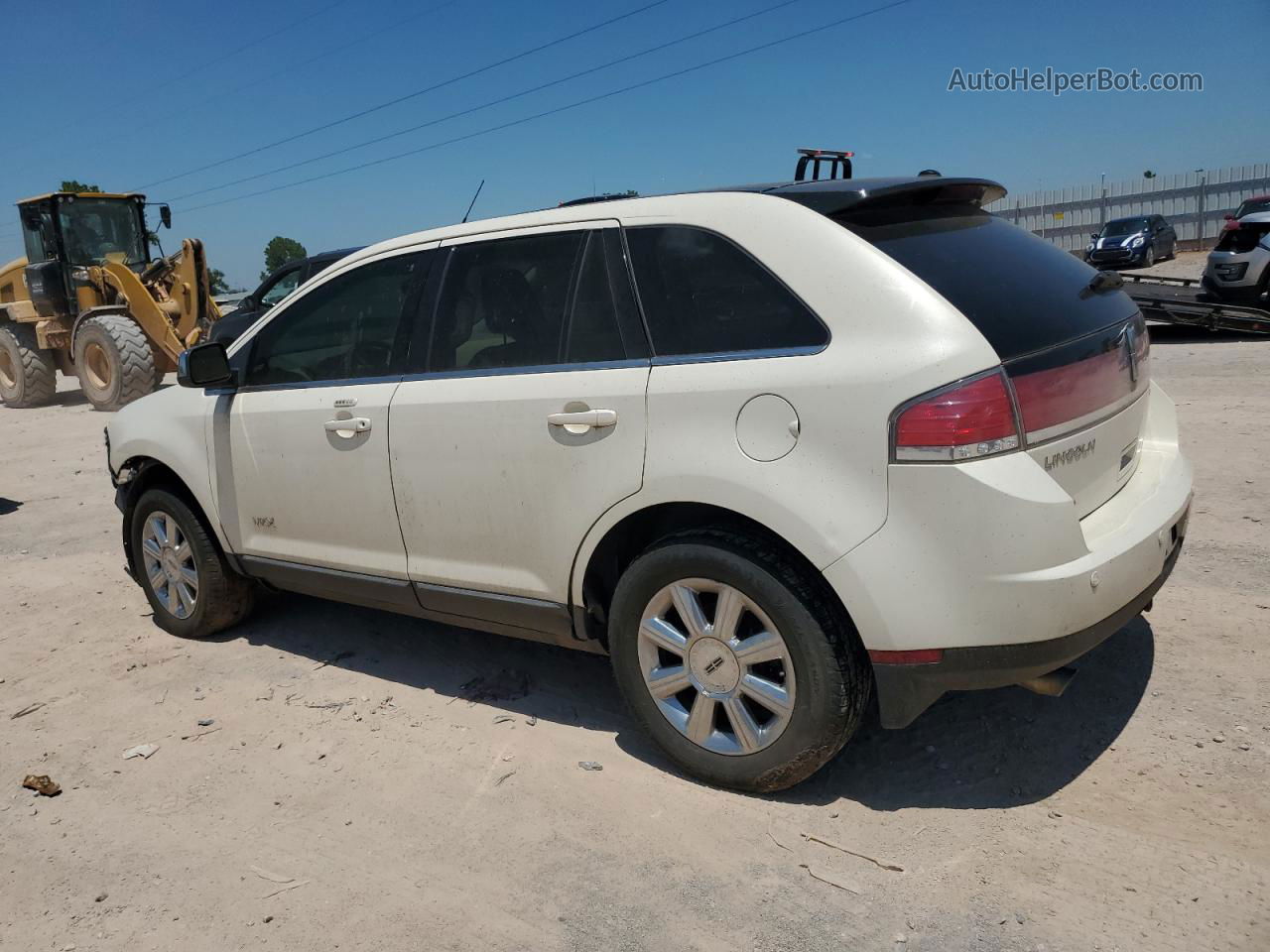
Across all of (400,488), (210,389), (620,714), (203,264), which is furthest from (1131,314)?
(203,264)

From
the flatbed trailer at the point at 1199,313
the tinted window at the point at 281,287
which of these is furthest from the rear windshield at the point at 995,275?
the tinted window at the point at 281,287

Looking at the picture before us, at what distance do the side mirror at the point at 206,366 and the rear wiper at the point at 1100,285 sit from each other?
3.44m

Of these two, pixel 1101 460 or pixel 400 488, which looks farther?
pixel 400 488

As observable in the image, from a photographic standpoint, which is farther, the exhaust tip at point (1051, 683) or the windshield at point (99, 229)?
the windshield at point (99, 229)

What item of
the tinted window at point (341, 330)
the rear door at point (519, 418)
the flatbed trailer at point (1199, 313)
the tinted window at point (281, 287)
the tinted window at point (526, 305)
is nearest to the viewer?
the rear door at point (519, 418)

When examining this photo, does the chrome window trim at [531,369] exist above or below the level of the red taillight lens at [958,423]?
above

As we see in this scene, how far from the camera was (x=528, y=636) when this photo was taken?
375 centimetres

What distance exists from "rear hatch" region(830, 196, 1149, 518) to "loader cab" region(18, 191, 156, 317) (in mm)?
15797

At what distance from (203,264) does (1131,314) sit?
1553 centimetres

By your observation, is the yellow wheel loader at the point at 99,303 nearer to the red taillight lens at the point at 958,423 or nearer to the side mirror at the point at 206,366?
the side mirror at the point at 206,366

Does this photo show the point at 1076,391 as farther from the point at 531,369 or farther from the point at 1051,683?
the point at 531,369

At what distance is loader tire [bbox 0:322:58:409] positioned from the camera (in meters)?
17.0

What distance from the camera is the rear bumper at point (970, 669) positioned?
277 cm

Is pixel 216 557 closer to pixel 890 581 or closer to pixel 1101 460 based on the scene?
pixel 890 581
